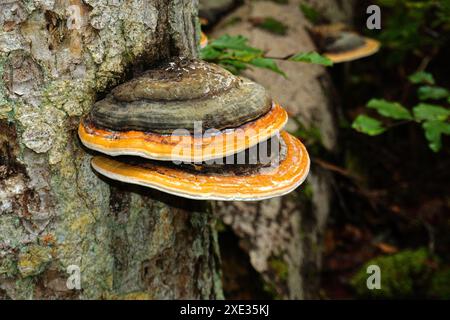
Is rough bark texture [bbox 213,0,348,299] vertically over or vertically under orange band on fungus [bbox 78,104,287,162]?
under

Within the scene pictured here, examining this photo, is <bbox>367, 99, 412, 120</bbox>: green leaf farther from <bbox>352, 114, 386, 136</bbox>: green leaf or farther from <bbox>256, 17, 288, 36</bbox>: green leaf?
<bbox>256, 17, 288, 36</bbox>: green leaf

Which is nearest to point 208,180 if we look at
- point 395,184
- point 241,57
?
point 241,57

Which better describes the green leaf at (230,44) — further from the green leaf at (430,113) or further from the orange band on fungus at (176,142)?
the green leaf at (430,113)

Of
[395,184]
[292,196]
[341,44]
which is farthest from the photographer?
[395,184]

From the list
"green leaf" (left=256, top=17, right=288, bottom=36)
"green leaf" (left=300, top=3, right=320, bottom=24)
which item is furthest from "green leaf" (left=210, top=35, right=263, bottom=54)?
"green leaf" (left=300, top=3, right=320, bottom=24)

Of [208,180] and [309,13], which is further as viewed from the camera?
[309,13]

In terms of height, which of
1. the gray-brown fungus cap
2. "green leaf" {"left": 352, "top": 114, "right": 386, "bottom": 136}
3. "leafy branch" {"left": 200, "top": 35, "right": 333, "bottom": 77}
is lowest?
"green leaf" {"left": 352, "top": 114, "right": 386, "bottom": 136}

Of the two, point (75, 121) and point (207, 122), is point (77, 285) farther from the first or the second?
point (207, 122)

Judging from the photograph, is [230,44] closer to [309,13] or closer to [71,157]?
[71,157]
